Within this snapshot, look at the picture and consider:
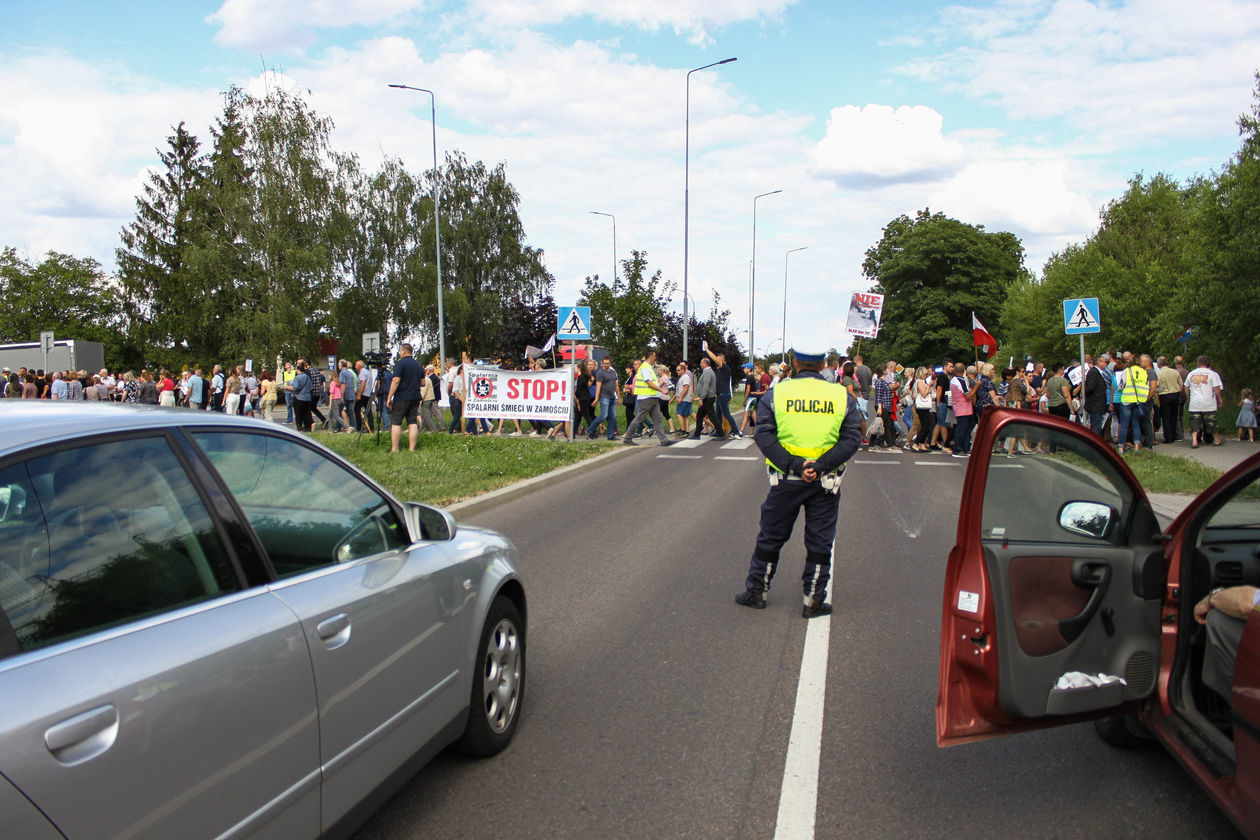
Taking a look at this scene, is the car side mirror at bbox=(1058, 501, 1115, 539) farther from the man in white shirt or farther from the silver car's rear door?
the man in white shirt

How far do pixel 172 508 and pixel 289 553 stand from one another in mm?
456

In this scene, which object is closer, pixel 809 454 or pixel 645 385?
pixel 809 454

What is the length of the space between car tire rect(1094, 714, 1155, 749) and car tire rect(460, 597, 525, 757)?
2.41m

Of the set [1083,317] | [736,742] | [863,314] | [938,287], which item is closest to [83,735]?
[736,742]

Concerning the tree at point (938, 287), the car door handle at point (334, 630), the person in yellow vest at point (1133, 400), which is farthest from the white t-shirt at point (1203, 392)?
the tree at point (938, 287)

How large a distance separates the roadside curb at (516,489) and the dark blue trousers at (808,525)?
4572mm

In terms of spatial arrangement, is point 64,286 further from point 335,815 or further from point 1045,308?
point 335,815

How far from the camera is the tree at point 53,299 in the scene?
71312 millimetres

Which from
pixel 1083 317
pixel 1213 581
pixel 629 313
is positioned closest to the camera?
pixel 1213 581

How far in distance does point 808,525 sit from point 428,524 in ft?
10.3

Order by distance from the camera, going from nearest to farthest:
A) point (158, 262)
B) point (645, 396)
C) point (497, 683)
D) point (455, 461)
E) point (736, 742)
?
point (497, 683)
point (736, 742)
point (455, 461)
point (645, 396)
point (158, 262)

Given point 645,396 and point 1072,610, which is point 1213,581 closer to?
point 1072,610

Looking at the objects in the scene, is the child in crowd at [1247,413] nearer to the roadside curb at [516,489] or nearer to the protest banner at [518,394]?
the roadside curb at [516,489]

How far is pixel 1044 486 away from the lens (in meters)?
3.63
